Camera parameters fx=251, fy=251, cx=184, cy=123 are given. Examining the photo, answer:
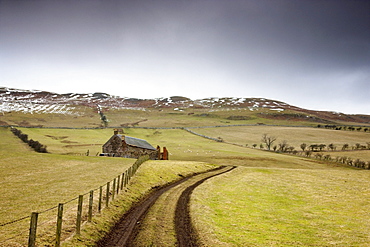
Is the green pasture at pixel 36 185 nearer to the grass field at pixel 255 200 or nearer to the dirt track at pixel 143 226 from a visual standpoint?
the grass field at pixel 255 200

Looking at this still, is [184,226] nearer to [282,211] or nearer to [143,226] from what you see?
[143,226]

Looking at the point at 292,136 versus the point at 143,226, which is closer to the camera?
the point at 143,226

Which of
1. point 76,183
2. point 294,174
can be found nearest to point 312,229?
point 76,183

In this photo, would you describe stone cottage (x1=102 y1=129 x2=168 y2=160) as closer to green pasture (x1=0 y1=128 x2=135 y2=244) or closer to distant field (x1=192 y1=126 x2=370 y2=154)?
green pasture (x1=0 y1=128 x2=135 y2=244)

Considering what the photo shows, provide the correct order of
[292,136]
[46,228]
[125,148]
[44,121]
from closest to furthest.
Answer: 1. [46,228]
2. [125,148]
3. [292,136]
4. [44,121]

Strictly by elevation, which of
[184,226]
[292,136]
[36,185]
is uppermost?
[292,136]

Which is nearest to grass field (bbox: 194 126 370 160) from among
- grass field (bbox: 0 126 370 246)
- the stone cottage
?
the stone cottage

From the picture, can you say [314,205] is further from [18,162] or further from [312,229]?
[18,162]

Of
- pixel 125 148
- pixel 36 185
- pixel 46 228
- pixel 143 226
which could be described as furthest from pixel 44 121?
pixel 143 226

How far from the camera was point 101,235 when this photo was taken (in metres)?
14.6

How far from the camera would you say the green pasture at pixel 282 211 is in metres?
15.0

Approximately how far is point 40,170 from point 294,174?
38.5 meters

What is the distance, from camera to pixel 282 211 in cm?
2177

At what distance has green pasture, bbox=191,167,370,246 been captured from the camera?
15039mm
